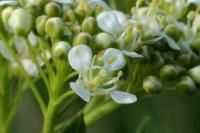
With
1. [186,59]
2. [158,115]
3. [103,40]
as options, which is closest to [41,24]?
[103,40]

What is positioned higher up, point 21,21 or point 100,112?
point 21,21

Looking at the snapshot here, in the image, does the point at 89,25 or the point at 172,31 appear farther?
the point at 172,31

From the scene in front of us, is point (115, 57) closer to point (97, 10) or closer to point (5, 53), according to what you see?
point (97, 10)

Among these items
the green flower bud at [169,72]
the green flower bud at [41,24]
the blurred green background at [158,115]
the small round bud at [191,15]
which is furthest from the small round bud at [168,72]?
the blurred green background at [158,115]

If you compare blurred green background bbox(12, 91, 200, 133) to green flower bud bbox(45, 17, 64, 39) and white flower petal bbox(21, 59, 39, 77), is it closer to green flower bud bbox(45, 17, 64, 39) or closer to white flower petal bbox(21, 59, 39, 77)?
white flower petal bbox(21, 59, 39, 77)

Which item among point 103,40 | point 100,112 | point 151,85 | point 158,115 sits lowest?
Result: point 158,115

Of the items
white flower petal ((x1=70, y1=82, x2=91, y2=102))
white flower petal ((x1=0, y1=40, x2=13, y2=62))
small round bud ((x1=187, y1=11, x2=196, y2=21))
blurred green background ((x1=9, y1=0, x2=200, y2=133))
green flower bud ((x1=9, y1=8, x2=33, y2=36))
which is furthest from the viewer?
blurred green background ((x1=9, y1=0, x2=200, y2=133))

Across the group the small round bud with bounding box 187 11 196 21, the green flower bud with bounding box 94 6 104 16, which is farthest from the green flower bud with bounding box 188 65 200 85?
the green flower bud with bounding box 94 6 104 16

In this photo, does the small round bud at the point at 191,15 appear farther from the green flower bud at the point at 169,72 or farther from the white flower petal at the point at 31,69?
the white flower petal at the point at 31,69
